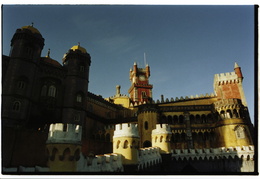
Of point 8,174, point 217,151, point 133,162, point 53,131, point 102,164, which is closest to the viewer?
point 8,174

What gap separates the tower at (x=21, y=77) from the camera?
20.5 metres

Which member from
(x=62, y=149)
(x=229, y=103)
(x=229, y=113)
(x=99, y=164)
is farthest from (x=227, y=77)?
(x=62, y=149)

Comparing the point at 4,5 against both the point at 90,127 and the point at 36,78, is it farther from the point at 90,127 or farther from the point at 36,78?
the point at 90,127

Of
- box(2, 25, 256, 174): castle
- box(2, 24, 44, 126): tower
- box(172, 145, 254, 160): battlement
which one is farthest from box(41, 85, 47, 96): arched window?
box(172, 145, 254, 160): battlement

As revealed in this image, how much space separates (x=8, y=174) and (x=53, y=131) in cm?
266

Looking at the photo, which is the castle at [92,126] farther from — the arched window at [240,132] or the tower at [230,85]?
the tower at [230,85]

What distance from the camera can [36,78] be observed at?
24703 mm

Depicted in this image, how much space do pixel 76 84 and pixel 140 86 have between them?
27913 millimetres

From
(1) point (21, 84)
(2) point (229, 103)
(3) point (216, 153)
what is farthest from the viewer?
(2) point (229, 103)

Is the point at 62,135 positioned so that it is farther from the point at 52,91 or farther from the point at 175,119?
the point at 175,119

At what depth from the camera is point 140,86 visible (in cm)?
5297

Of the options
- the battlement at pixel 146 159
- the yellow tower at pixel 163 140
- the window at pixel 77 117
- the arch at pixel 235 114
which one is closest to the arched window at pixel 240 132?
the arch at pixel 235 114

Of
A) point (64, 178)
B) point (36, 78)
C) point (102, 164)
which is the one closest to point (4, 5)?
point (64, 178)

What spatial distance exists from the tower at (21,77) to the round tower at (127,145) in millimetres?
12777
